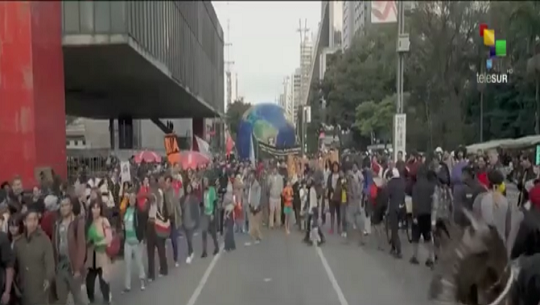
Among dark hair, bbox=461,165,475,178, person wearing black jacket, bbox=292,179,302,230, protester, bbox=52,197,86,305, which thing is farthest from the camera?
person wearing black jacket, bbox=292,179,302,230

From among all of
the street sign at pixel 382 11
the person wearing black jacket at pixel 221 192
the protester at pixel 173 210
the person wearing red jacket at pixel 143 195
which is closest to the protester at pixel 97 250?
the person wearing red jacket at pixel 143 195

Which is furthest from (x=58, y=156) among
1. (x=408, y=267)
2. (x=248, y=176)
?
(x=248, y=176)

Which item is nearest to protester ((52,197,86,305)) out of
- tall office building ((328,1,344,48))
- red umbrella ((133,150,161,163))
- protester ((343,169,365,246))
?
tall office building ((328,1,344,48))

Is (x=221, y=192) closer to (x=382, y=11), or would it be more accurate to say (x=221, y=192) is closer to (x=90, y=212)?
(x=90, y=212)

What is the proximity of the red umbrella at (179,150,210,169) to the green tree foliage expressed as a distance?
3.10m

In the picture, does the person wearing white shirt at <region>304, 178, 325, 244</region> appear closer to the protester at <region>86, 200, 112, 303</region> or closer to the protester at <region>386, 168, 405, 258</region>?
the protester at <region>386, 168, 405, 258</region>

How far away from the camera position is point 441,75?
17672 mm

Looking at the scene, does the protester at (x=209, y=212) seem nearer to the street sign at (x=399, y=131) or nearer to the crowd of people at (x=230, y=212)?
the crowd of people at (x=230, y=212)

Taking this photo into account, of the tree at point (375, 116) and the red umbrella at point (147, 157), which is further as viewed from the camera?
the tree at point (375, 116)

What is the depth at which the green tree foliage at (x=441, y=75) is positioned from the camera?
1200 cm

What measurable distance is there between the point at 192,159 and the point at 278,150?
2587 millimetres

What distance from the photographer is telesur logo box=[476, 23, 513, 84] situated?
13206mm

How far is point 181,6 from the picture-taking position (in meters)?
3.24

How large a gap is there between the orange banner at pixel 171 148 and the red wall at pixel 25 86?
27.0ft
